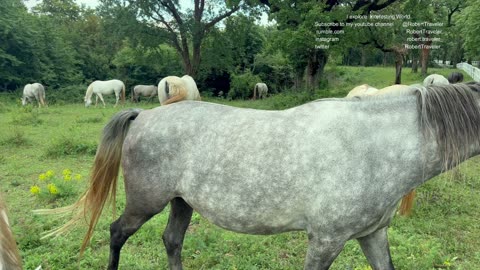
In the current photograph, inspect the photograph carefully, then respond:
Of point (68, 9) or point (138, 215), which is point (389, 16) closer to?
point (138, 215)

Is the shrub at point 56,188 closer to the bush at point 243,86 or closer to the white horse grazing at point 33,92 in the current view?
the white horse grazing at point 33,92

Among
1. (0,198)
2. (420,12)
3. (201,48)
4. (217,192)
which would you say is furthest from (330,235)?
(201,48)

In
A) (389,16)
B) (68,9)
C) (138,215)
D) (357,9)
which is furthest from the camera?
(68,9)

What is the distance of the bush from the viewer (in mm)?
22188

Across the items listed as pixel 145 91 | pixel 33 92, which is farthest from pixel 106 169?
pixel 145 91

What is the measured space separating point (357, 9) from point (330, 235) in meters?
13.7

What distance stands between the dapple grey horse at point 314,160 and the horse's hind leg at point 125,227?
10cm

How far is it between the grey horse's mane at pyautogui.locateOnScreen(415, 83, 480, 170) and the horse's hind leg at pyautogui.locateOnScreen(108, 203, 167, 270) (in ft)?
6.26

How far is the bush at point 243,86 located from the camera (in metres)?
22.2

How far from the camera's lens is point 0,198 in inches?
39.4

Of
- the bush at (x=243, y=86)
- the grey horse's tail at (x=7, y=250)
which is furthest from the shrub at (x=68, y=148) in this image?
the bush at (x=243, y=86)

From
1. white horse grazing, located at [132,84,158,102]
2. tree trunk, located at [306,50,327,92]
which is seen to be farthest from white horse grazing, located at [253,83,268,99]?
tree trunk, located at [306,50,327,92]

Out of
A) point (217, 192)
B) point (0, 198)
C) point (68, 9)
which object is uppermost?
point (68, 9)

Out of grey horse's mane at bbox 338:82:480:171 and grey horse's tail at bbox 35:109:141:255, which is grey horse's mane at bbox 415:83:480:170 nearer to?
grey horse's mane at bbox 338:82:480:171
